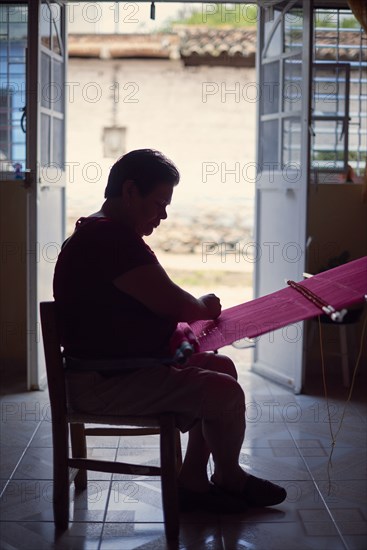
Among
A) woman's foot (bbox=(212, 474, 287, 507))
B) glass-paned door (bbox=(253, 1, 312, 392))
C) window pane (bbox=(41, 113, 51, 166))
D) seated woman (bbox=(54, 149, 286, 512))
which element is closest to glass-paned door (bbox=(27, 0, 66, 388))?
window pane (bbox=(41, 113, 51, 166))

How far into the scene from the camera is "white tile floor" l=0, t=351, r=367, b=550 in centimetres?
261

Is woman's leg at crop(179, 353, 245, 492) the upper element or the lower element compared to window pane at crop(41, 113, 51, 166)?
lower

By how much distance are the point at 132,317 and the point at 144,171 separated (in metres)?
0.48

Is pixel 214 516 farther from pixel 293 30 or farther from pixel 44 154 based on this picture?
pixel 293 30

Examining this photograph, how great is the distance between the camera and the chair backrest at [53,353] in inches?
100

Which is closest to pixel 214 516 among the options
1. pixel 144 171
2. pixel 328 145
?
pixel 144 171

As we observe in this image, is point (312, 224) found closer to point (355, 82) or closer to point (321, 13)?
point (355, 82)

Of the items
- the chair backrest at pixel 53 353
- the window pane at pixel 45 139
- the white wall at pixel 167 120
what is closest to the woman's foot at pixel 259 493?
the chair backrest at pixel 53 353

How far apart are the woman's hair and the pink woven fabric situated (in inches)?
20.6

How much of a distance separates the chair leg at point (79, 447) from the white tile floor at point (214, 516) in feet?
0.14

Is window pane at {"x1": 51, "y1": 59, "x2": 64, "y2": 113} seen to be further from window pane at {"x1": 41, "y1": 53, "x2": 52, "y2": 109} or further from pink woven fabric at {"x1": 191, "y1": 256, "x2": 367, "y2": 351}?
pink woven fabric at {"x1": 191, "y1": 256, "x2": 367, "y2": 351}

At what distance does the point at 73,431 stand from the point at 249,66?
7690 millimetres

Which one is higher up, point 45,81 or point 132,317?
point 45,81

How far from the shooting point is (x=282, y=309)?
267cm
